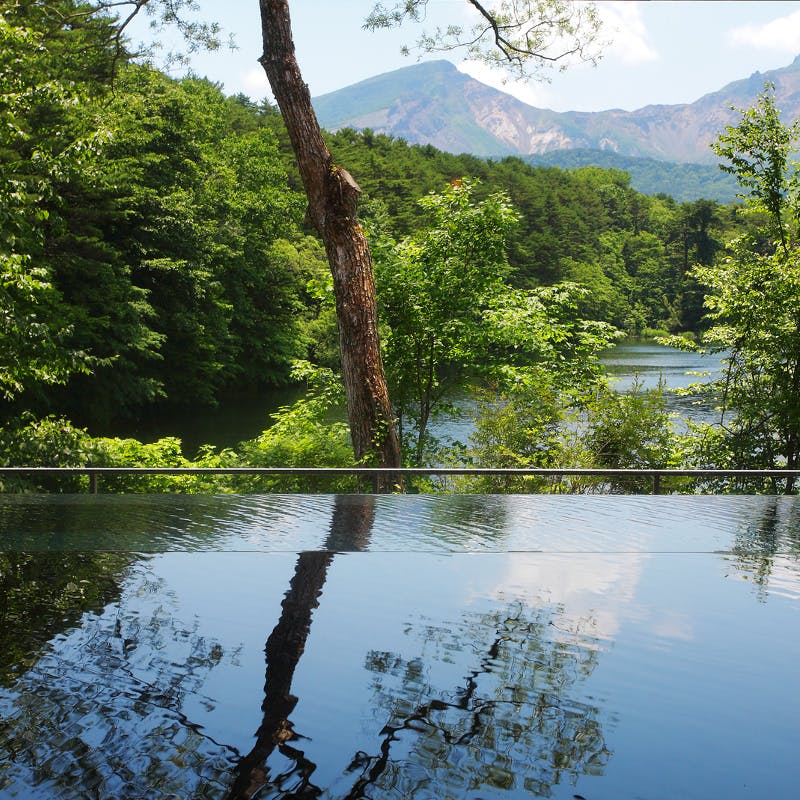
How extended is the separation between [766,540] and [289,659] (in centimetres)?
215

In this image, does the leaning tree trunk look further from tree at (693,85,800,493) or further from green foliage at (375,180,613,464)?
tree at (693,85,800,493)

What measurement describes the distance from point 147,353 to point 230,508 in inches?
664

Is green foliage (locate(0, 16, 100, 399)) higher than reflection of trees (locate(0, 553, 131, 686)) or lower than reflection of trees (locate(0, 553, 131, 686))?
higher

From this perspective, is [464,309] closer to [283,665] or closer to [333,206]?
[333,206]

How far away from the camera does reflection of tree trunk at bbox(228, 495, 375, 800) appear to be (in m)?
1.43

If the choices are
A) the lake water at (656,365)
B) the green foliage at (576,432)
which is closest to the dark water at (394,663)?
the green foliage at (576,432)

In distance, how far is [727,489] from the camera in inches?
323

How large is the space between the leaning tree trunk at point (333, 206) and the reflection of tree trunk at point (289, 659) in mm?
4705

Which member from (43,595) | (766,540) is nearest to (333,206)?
(766,540)

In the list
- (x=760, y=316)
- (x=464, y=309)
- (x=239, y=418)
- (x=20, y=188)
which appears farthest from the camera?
(x=239, y=418)

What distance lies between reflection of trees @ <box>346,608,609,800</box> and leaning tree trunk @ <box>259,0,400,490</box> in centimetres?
603

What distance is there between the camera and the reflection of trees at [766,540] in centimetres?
279

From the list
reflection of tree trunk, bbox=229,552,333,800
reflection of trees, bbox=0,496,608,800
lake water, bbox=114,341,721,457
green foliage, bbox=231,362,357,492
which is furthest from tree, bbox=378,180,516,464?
reflection of trees, bbox=0,496,608,800

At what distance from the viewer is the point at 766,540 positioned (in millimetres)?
3275
